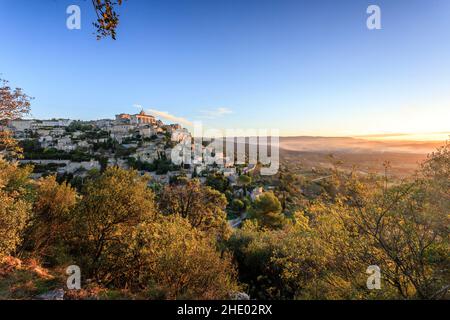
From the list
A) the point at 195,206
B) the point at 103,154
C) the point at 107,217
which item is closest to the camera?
the point at 107,217

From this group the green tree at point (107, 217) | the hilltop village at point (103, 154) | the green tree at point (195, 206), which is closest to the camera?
the green tree at point (107, 217)

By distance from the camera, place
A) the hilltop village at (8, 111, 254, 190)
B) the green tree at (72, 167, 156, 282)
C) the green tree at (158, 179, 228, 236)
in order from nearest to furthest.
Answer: the green tree at (72, 167, 156, 282) → the green tree at (158, 179, 228, 236) → the hilltop village at (8, 111, 254, 190)

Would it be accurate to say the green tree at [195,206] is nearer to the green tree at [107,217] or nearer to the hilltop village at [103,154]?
the green tree at [107,217]

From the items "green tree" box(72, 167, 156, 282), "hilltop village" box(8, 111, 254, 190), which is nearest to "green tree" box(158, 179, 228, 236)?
"green tree" box(72, 167, 156, 282)

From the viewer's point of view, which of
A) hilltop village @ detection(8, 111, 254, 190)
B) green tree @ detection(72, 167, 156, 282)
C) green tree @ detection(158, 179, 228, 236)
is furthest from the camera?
hilltop village @ detection(8, 111, 254, 190)

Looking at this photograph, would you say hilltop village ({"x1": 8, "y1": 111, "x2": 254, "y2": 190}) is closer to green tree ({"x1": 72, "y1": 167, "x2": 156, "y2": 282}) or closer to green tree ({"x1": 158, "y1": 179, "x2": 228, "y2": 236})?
green tree ({"x1": 158, "y1": 179, "x2": 228, "y2": 236})

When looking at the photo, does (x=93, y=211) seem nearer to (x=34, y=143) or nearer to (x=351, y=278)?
(x=351, y=278)

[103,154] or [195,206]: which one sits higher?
[103,154]

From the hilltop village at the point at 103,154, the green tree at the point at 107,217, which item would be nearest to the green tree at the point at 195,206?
the green tree at the point at 107,217

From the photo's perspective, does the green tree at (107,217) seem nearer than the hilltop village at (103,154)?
Yes

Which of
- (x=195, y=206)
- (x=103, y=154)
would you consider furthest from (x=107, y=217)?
(x=103, y=154)

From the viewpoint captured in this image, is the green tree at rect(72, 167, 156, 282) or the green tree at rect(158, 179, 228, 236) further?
the green tree at rect(158, 179, 228, 236)

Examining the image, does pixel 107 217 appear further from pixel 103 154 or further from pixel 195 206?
pixel 103 154
